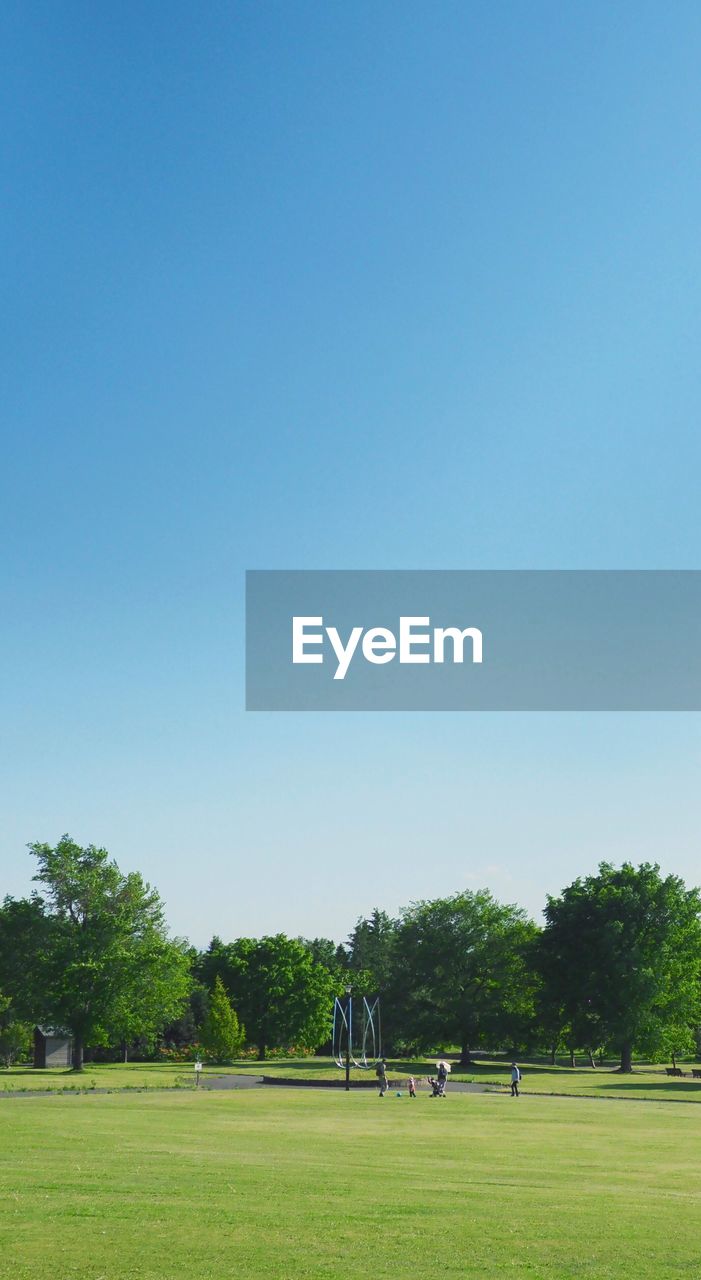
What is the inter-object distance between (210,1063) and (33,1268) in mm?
82960

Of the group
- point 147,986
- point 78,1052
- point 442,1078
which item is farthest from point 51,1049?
point 442,1078

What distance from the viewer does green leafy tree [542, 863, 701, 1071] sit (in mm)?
76125

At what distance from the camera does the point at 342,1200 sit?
19.3m

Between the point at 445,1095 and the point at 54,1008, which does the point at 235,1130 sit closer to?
the point at 445,1095

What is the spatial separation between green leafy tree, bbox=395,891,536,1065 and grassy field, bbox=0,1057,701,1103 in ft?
9.28

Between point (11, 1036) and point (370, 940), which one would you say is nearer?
point (11, 1036)

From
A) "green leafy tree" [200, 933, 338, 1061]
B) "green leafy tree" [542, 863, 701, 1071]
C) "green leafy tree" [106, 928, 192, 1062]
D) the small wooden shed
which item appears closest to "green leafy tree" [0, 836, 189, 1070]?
"green leafy tree" [106, 928, 192, 1062]

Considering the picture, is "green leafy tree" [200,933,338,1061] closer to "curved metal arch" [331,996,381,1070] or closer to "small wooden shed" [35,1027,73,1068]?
"curved metal arch" [331,996,381,1070]

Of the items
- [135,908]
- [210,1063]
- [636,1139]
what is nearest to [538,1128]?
[636,1139]

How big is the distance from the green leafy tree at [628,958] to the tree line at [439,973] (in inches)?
4.2

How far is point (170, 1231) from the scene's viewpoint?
16.4m

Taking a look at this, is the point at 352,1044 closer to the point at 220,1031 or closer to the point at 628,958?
the point at 220,1031

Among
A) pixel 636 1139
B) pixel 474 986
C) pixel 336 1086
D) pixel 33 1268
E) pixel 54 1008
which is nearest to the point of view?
pixel 33 1268

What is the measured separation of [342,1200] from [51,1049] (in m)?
83.9
